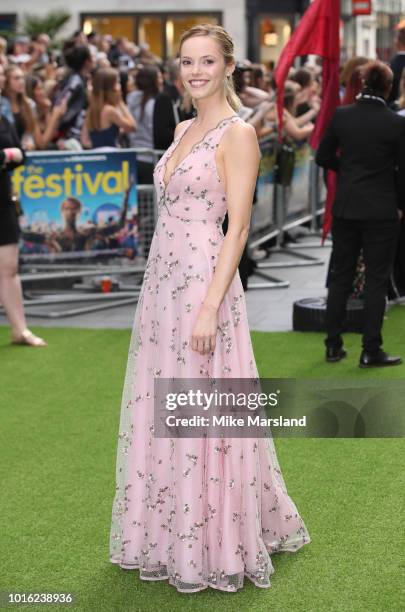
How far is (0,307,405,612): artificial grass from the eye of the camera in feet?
15.2

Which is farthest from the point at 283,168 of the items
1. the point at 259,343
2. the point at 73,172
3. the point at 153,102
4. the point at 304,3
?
the point at 304,3

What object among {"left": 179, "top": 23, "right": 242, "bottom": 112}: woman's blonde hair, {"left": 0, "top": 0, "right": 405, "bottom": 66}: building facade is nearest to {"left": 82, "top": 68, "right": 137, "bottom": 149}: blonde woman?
{"left": 179, "top": 23, "right": 242, "bottom": 112}: woman's blonde hair

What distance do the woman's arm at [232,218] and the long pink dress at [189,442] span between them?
0.07 metres

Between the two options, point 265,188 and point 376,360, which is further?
point 265,188

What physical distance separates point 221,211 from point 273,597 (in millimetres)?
1470

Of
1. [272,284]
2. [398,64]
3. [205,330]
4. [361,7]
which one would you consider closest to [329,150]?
[398,64]

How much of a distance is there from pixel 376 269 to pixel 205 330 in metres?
3.90

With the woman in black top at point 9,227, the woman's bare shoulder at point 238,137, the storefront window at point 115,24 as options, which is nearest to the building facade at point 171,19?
the storefront window at point 115,24

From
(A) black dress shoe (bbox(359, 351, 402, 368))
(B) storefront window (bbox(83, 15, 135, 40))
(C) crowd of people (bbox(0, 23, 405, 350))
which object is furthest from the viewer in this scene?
(B) storefront window (bbox(83, 15, 135, 40))

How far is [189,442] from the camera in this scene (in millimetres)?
4566

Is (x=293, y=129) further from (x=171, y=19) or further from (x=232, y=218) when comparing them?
(x=171, y=19)

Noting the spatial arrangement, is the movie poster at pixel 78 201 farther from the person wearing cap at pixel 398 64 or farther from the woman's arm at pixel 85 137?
the person wearing cap at pixel 398 64

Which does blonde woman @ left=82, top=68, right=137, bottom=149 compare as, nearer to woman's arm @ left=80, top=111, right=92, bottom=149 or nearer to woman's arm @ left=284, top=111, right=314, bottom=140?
woman's arm @ left=80, top=111, right=92, bottom=149

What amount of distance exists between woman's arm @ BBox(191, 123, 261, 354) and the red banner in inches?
827
